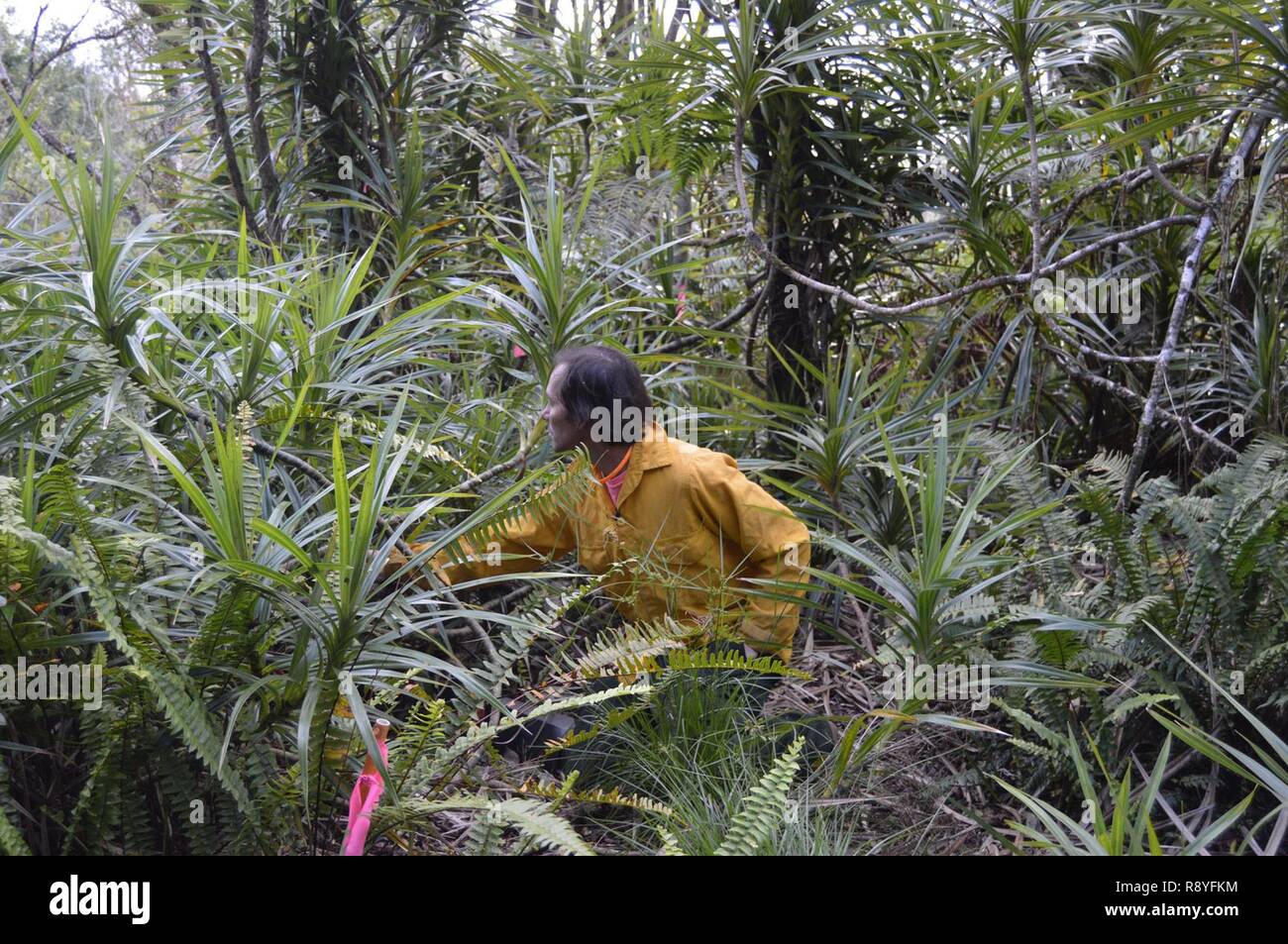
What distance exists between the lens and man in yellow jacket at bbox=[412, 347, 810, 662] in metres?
2.78

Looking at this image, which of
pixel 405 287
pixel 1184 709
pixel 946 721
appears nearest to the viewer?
pixel 946 721

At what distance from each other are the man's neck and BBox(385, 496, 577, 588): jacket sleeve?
166 mm

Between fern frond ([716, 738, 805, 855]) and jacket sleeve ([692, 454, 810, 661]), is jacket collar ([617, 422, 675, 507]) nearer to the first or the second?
jacket sleeve ([692, 454, 810, 661])

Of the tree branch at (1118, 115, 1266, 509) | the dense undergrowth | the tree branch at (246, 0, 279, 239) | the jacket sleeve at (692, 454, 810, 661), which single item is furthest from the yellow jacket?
the tree branch at (246, 0, 279, 239)

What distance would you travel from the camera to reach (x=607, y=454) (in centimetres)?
286

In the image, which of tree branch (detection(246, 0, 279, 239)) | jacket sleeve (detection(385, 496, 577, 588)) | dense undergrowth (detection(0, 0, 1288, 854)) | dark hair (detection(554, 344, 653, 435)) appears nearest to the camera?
dense undergrowth (detection(0, 0, 1288, 854))

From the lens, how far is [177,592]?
2037 mm

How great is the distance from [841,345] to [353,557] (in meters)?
2.81

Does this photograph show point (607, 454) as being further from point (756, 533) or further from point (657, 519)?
point (756, 533)

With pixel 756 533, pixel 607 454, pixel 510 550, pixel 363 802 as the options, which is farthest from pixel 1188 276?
pixel 363 802

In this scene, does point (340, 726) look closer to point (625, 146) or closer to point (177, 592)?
point (177, 592)

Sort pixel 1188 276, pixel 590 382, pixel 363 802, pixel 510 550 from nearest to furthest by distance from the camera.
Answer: pixel 363 802
pixel 590 382
pixel 510 550
pixel 1188 276

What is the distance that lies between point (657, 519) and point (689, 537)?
10 centimetres

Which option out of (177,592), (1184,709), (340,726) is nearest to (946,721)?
(1184,709)
